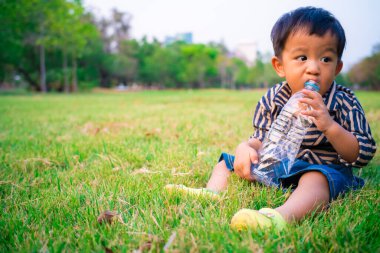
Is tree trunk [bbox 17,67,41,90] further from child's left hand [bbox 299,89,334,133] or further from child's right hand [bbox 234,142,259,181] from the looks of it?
child's left hand [bbox 299,89,334,133]

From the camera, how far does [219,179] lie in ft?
6.75

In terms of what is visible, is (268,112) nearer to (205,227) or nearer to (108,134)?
(205,227)

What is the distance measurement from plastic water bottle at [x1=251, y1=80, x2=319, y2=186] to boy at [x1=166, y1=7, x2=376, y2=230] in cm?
5

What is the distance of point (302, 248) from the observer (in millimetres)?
1177

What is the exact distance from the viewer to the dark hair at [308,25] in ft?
5.68

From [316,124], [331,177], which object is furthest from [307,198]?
[316,124]

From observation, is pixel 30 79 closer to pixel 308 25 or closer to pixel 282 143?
pixel 282 143

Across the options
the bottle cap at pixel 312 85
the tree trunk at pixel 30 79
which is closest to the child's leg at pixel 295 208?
the bottle cap at pixel 312 85

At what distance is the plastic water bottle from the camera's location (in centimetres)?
195

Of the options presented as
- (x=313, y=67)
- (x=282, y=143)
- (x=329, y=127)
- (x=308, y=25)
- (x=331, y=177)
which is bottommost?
(x=331, y=177)

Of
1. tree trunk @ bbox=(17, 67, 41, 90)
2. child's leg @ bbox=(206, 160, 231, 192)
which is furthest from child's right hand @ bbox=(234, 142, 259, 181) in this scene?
tree trunk @ bbox=(17, 67, 41, 90)

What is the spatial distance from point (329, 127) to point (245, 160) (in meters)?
0.53

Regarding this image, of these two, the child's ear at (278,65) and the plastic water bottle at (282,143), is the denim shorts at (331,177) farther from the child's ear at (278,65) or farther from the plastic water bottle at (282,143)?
the child's ear at (278,65)

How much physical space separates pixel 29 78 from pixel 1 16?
11.2 meters
